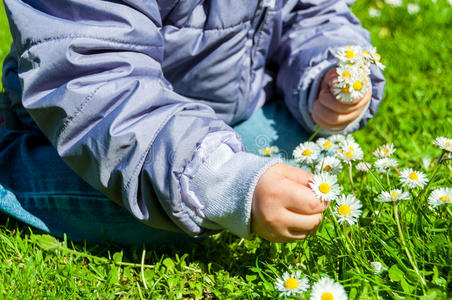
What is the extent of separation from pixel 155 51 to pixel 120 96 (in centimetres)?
18

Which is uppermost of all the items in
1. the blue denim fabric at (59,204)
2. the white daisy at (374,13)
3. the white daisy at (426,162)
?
the white daisy at (426,162)

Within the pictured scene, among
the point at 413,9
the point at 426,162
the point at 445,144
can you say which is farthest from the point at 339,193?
the point at 413,9

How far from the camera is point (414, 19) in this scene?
266 cm

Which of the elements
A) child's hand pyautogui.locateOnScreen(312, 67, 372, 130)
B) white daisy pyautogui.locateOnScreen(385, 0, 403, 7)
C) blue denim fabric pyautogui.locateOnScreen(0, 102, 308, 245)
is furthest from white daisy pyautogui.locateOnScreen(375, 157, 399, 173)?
white daisy pyautogui.locateOnScreen(385, 0, 403, 7)

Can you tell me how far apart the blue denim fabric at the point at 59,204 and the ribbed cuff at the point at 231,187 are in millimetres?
291

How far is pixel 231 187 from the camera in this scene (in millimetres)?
1103

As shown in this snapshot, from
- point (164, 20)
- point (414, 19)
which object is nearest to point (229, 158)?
point (164, 20)

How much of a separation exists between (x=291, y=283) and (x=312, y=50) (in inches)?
34.6

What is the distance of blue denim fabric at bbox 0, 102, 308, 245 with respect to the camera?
140cm

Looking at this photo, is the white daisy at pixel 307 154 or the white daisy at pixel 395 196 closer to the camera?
the white daisy at pixel 395 196

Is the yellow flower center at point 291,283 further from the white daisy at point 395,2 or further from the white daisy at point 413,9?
the white daisy at point 395,2

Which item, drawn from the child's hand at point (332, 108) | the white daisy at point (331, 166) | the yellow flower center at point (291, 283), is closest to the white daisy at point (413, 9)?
the child's hand at point (332, 108)

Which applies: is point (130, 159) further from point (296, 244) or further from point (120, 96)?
point (296, 244)

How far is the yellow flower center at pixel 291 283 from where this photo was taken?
3.34 feet
